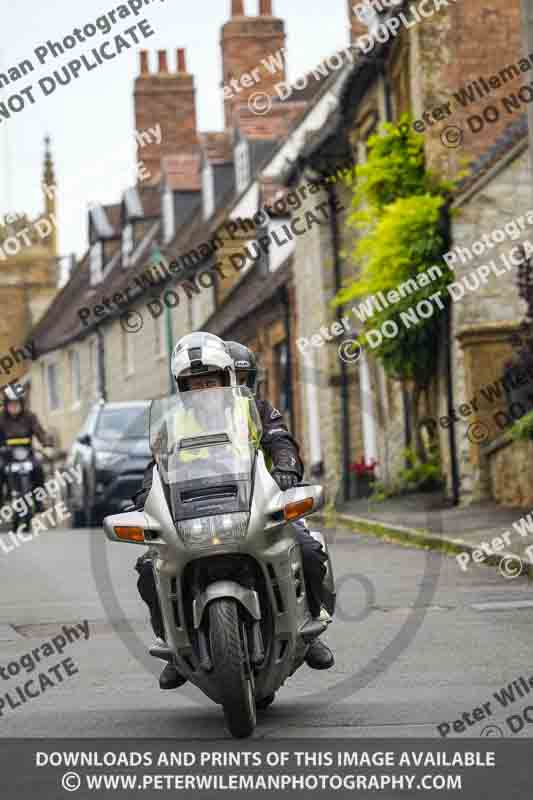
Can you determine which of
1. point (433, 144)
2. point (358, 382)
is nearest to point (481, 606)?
point (433, 144)

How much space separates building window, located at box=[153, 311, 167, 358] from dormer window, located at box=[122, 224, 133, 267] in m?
5.57

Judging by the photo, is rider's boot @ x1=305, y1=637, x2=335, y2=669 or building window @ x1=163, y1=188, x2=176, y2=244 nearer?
rider's boot @ x1=305, y1=637, x2=335, y2=669

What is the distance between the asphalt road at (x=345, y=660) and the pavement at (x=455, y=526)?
26 cm

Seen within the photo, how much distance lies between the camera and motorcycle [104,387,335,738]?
633cm

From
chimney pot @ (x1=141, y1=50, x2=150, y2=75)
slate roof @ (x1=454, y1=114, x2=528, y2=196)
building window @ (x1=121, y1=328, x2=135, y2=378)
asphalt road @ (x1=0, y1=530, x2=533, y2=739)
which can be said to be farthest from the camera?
building window @ (x1=121, y1=328, x2=135, y2=378)

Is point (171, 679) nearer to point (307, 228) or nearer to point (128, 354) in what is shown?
point (307, 228)

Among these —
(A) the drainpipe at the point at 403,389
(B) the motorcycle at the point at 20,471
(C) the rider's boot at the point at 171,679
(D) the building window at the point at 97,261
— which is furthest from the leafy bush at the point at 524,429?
(D) the building window at the point at 97,261

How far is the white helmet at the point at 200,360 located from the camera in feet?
22.6

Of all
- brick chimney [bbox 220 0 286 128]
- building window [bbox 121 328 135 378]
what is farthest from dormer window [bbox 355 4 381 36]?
building window [bbox 121 328 135 378]

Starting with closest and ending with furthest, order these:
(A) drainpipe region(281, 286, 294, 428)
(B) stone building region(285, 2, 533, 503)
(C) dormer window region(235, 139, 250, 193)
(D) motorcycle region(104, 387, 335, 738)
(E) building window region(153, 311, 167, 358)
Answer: (D) motorcycle region(104, 387, 335, 738)
(B) stone building region(285, 2, 533, 503)
(A) drainpipe region(281, 286, 294, 428)
(C) dormer window region(235, 139, 250, 193)
(E) building window region(153, 311, 167, 358)

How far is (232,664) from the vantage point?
20.4ft

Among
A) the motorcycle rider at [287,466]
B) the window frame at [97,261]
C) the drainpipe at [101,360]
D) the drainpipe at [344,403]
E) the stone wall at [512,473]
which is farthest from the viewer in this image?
the window frame at [97,261]

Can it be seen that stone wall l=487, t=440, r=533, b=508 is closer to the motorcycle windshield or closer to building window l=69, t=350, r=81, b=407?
the motorcycle windshield

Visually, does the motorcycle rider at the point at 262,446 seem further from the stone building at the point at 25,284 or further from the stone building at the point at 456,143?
the stone building at the point at 25,284
